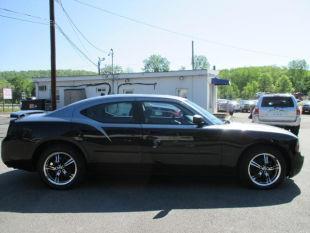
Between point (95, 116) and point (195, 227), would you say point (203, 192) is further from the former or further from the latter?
point (95, 116)

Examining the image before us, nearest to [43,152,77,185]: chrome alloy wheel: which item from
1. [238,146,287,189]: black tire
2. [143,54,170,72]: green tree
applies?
[238,146,287,189]: black tire

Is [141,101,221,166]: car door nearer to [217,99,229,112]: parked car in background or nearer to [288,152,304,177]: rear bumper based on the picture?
[288,152,304,177]: rear bumper

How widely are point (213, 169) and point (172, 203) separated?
104 cm

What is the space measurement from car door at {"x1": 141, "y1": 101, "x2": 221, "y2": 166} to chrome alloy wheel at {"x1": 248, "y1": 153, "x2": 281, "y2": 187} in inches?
23.1

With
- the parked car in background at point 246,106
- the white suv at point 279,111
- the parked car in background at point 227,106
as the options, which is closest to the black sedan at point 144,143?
the white suv at point 279,111

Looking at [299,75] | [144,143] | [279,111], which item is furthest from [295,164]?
[299,75]

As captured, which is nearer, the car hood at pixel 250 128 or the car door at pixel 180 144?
the car door at pixel 180 144

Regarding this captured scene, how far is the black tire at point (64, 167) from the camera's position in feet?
20.9

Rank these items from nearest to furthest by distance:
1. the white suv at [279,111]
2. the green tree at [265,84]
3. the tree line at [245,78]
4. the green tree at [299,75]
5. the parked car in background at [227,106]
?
the white suv at [279,111]
the parked car in background at [227,106]
the tree line at [245,78]
the green tree at [265,84]
the green tree at [299,75]

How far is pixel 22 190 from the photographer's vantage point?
6355 mm

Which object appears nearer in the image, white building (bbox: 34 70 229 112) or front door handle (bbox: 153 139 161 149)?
front door handle (bbox: 153 139 161 149)

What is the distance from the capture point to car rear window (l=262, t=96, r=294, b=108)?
49.1 feet

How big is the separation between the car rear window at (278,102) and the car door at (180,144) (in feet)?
31.2

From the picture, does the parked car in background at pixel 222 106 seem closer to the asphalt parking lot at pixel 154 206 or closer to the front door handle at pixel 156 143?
the asphalt parking lot at pixel 154 206
